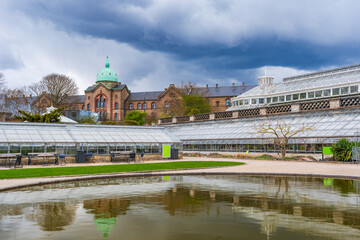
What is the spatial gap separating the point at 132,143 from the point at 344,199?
24.6 meters

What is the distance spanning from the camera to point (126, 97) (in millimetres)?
121688

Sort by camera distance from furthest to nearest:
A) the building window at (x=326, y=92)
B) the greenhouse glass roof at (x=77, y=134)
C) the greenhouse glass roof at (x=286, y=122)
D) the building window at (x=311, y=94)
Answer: the building window at (x=311, y=94), the building window at (x=326, y=92), the greenhouse glass roof at (x=286, y=122), the greenhouse glass roof at (x=77, y=134)

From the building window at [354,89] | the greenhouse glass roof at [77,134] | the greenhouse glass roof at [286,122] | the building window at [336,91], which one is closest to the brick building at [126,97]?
the greenhouse glass roof at [286,122]

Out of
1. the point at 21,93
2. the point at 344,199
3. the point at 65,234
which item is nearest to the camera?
the point at 65,234

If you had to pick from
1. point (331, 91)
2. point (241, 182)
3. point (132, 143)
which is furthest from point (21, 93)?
point (241, 182)

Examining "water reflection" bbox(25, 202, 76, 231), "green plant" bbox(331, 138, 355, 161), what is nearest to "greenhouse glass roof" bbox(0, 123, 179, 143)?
"green plant" bbox(331, 138, 355, 161)

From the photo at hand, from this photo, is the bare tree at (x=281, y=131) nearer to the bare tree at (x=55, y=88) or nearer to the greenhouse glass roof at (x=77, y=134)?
the greenhouse glass roof at (x=77, y=134)

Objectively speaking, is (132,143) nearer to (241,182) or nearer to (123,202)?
(241,182)

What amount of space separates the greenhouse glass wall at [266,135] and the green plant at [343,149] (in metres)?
0.99

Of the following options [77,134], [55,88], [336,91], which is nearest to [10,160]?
[77,134]

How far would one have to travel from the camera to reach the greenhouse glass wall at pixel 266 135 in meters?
29.5

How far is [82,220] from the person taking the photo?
27.9 feet

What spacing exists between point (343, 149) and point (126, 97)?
101100mm

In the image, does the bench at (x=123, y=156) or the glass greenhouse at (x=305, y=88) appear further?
the glass greenhouse at (x=305, y=88)
